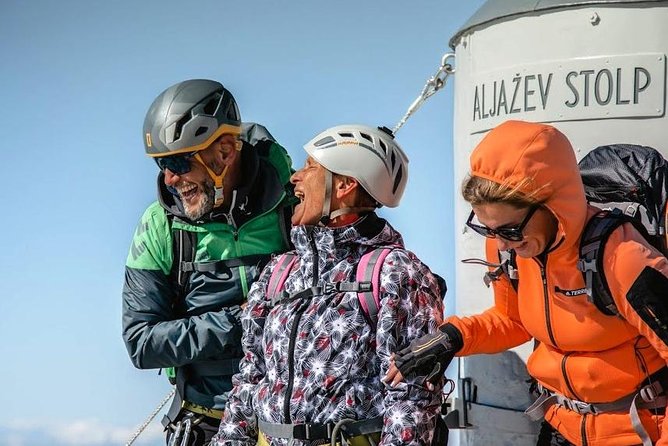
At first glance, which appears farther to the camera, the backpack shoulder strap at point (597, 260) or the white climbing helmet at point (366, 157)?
the white climbing helmet at point (366, 157)

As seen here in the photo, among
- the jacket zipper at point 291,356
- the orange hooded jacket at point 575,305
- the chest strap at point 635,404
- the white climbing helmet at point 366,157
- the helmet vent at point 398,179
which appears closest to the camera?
the orange hooded jacket at point 575,305

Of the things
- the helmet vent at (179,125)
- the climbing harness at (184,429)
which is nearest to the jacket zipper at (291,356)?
the climbing harness at (184,429)

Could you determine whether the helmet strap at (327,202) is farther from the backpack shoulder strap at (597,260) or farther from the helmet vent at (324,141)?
the backpack shoulder strap at (597,260)

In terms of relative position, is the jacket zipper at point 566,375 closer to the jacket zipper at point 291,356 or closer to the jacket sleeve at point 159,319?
the jacket zipper at point 291,356

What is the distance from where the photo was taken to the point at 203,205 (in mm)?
5504

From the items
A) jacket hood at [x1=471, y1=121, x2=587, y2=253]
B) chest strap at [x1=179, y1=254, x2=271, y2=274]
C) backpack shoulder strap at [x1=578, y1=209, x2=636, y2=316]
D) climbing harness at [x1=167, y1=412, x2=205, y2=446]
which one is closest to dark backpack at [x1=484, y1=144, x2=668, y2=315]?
A: backpack shoulder strap at [x1=578, y1=209, x2=636, y2=316]

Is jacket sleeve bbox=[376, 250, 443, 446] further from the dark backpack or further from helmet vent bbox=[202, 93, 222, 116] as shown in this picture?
helmet vent bbox=[202, 93, 222, 116]

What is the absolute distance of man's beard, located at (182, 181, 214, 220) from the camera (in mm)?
5480

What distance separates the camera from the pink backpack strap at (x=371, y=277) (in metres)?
4.53

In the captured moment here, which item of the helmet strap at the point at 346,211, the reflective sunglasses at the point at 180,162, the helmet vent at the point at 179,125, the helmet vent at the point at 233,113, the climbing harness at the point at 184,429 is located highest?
the helmet vent at the point at 233,113

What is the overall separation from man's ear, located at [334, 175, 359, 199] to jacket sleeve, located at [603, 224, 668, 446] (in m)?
1.24

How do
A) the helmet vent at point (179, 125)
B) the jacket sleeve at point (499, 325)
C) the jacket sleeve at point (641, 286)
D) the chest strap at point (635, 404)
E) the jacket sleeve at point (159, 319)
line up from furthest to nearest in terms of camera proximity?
1. the helmet vent at point (179, 125)
2. the jacket sleeve at point (159, 319)
3. the jacket sleeve at point (499, 325)
4. the chest strap at point (635, 404)
5. the jacket sleeve at point (641, 286)

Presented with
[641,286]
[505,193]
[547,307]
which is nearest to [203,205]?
[505,193]

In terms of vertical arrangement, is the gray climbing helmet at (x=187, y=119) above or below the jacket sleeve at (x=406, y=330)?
above
